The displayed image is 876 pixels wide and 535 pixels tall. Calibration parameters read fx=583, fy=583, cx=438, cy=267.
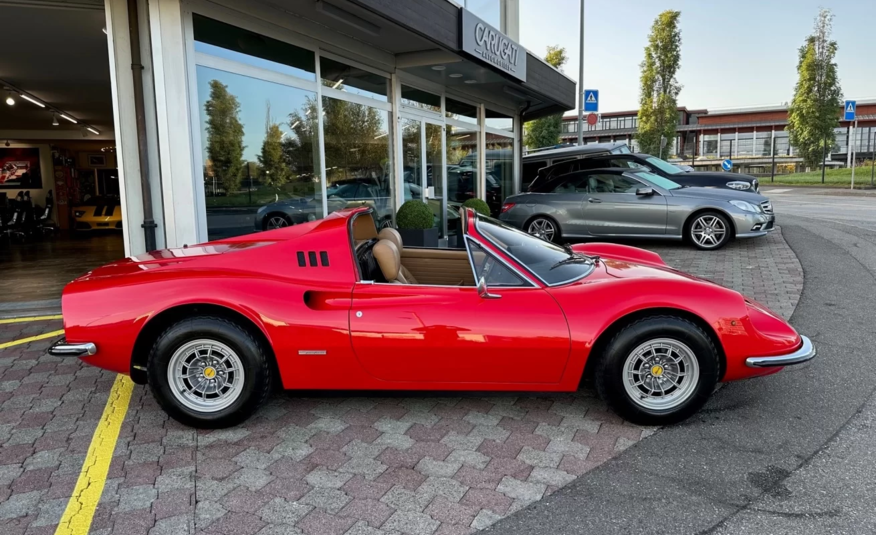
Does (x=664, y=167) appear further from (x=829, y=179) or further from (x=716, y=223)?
(x=829, y=179)

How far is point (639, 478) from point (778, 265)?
676cm

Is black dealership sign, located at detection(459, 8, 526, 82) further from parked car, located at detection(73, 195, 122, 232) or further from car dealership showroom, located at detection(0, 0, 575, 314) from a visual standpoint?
parked car, located at detection(73, 195, 122, 232)

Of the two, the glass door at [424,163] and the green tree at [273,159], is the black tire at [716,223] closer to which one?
the glass door at [424,163]

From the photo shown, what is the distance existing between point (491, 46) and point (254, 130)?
406 cm

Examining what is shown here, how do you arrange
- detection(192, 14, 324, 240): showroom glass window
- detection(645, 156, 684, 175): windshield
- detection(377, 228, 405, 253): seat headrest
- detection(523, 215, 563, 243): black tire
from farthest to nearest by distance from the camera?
detection(645, 156, 684, 175): windshield → detection(523, 215, 563, 243): black tire → detection(192, 14, 324, 240): showroom glass window → detection(377, 228, 405, 253): seat headrest

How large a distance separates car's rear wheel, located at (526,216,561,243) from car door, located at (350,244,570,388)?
8016mm

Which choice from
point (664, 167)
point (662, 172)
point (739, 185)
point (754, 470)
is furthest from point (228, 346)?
point (739, 185)

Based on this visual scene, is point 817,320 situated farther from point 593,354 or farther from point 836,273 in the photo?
point 593,354

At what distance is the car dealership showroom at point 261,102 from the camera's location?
6078 millimetres

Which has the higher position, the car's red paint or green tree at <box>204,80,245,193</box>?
green tree at <box>204,80,245,193</box>

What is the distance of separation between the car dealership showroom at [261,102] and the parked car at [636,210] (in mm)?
2001

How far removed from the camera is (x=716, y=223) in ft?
32.3

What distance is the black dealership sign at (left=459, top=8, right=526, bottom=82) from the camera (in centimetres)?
834

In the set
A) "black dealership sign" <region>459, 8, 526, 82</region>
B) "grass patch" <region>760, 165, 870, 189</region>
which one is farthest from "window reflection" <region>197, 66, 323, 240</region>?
"grass patch" <region>760, 165, 870, 189</region>
